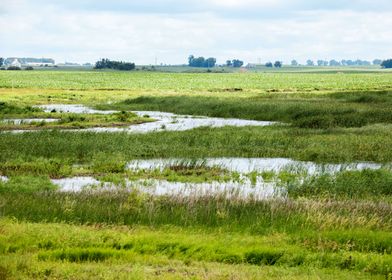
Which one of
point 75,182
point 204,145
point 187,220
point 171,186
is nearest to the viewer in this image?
point 187,220

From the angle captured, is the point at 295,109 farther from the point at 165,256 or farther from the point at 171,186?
the point at 165,256

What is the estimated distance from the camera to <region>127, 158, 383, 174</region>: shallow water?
30.1 metres

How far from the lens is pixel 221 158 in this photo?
111 feet

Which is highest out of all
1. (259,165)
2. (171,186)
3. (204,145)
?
(204,145)

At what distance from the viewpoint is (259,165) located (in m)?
31.9

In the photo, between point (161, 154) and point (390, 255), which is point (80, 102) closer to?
point (161, 154)

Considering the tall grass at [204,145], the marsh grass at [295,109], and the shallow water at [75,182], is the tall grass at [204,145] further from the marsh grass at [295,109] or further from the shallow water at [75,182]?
the marsh grass at [295,109]

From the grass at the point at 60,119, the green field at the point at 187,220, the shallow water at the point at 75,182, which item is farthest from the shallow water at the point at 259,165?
the grass at the point at 60,119

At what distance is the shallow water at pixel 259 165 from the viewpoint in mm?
30109

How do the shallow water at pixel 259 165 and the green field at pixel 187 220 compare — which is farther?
the shallow water at pixel 259 165

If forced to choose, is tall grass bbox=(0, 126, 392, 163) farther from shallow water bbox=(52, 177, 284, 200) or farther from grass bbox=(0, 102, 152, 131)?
grass bbox=(0, 102, 152, 131)

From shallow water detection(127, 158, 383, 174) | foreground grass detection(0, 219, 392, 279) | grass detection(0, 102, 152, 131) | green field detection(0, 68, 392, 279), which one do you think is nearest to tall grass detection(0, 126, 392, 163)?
green field detection(0, 68, 392, 279)

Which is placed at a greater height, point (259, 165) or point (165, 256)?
point (165, 256)

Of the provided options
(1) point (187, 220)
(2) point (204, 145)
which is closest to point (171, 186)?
(1) point (187, 220)
